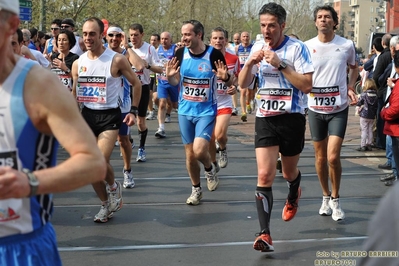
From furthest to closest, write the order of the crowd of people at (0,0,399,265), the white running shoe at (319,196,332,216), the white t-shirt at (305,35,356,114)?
the white running shoe at (319,196,332,216) → the white t-shirt at (305,35,356,114) → the crowd of people at (0,0,399,265)

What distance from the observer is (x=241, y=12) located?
2537 inches

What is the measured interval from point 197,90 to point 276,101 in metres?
2.15

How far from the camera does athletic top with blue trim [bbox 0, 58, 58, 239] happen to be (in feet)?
8.63

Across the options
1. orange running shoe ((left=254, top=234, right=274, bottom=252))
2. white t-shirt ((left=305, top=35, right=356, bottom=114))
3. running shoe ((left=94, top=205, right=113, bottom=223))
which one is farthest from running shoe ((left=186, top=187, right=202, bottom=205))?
orange running shoe ((left=254, top=234, right=274, bottom=252))

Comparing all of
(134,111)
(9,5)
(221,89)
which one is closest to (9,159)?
(9,5)

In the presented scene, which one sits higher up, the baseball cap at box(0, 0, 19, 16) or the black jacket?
the baseball cap at box(0, 0, 19, 16)

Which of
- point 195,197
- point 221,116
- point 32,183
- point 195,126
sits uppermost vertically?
point 32,183

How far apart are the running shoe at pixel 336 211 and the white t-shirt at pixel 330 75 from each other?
3.19 ft

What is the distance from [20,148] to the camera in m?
2.68

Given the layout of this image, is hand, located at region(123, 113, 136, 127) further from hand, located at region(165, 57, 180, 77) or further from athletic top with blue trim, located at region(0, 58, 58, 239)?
athletic top with blue trim, located at region(0, 58, 58, 239)

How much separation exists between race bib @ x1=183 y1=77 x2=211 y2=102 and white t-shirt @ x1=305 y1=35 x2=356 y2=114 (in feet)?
4.67

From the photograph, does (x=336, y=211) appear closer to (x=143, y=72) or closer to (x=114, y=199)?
(x=114, y=199)

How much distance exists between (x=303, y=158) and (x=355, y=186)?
8.68ft

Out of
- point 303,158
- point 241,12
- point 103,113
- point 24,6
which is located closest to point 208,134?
point 103,113
